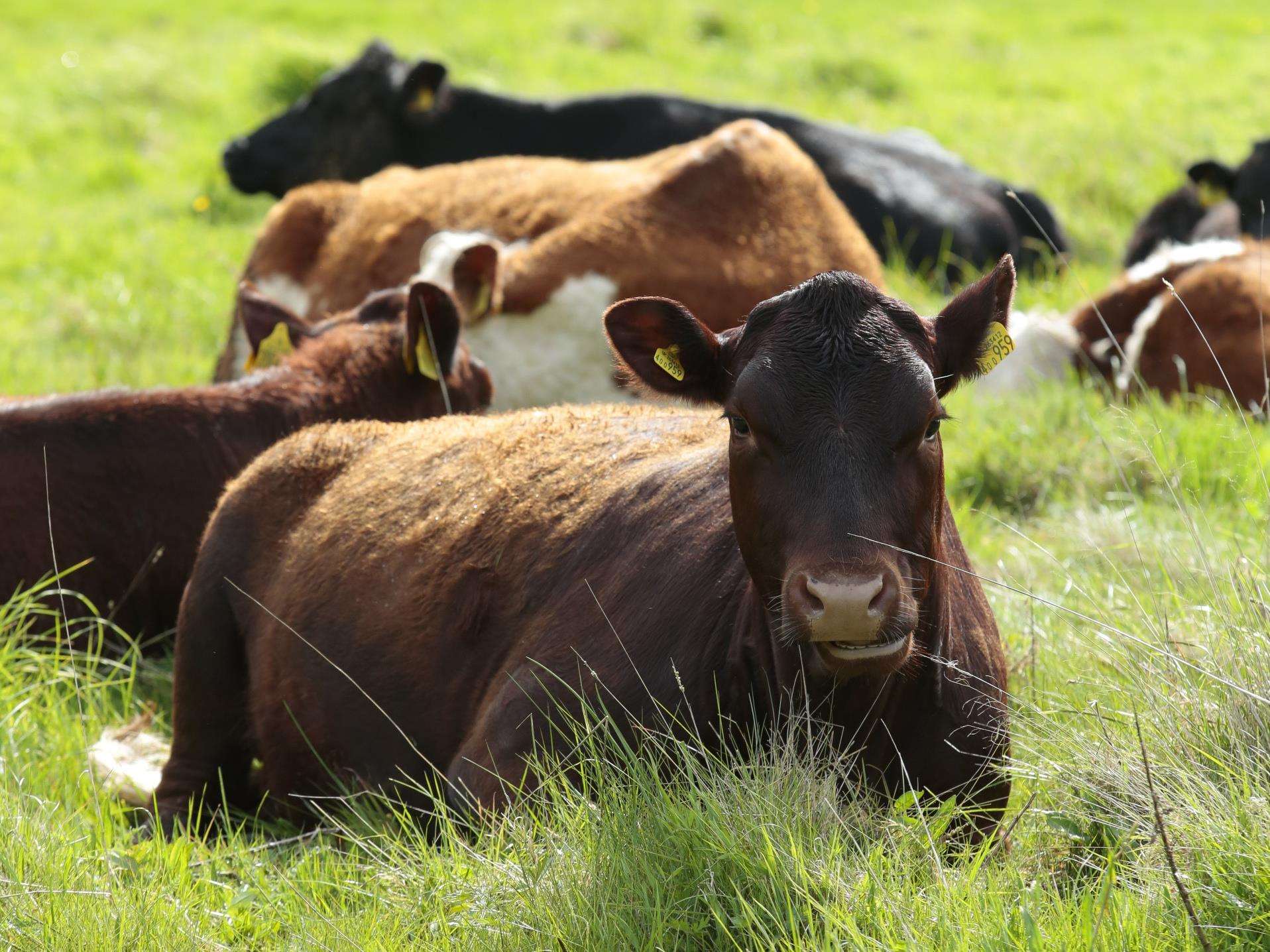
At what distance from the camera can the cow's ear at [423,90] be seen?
12.8 m

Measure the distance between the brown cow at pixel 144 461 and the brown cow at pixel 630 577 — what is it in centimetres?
89

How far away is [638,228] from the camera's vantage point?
8141 millimetres

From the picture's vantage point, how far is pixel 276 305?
7.36 m

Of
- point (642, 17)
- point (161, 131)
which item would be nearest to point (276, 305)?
point (161, 131)

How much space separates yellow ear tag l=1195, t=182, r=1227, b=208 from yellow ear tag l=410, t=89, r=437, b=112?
6.78 m

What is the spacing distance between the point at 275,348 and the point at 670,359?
3735 mm

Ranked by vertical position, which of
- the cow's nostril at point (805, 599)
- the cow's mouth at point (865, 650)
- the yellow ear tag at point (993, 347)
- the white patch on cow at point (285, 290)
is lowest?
the white patch on cow at point (285, 290)

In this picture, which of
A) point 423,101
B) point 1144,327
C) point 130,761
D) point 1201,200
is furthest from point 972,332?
point 1201,200

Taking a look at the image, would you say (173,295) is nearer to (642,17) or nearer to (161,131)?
(161,131)

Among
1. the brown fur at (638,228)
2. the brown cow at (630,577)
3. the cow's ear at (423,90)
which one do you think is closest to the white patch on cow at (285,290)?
the brown fur at (638,228)

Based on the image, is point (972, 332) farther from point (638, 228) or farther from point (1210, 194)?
point (1210, 194)

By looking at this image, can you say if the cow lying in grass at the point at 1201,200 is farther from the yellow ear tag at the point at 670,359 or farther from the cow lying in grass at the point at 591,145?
the yellow ear tag at the point at 670,359

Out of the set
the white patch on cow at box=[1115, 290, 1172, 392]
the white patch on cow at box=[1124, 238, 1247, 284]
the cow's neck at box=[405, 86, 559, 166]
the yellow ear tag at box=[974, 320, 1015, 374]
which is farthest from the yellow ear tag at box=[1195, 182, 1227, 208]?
the yellow ear tag at box=[974, 320, 1015, 374]

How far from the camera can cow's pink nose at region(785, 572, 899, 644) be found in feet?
10.1
